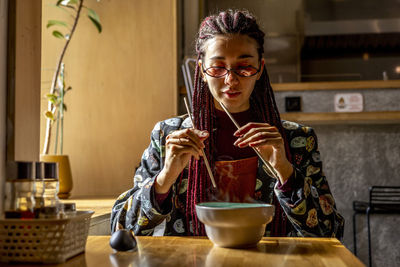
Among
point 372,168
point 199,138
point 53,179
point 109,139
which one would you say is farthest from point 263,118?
point 372,168

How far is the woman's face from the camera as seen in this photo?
1.32 m

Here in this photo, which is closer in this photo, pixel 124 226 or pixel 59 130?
pixel 124 226

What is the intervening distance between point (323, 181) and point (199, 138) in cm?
56

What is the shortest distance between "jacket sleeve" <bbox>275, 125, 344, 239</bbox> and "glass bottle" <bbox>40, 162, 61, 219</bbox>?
2.00 feet

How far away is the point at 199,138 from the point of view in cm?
111

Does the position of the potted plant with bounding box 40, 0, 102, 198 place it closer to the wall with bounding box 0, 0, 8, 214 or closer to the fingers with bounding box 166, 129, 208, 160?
the wall with bounding box 0, 0, 8, 214

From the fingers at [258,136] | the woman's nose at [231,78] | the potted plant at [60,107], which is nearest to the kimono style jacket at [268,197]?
the fingers at [258,136]

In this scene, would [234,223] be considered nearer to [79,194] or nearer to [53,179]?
[53,179]

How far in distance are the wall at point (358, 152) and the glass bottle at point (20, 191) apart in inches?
95.1

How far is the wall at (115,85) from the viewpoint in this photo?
8.73 ft

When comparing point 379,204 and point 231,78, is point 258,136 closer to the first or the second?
point 231,78

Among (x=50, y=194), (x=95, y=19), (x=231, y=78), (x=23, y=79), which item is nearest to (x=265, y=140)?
(x=231, y=78)

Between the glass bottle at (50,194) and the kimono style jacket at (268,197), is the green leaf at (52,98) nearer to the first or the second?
the kimono style jacket at (268,197)

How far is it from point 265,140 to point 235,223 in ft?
0.96
